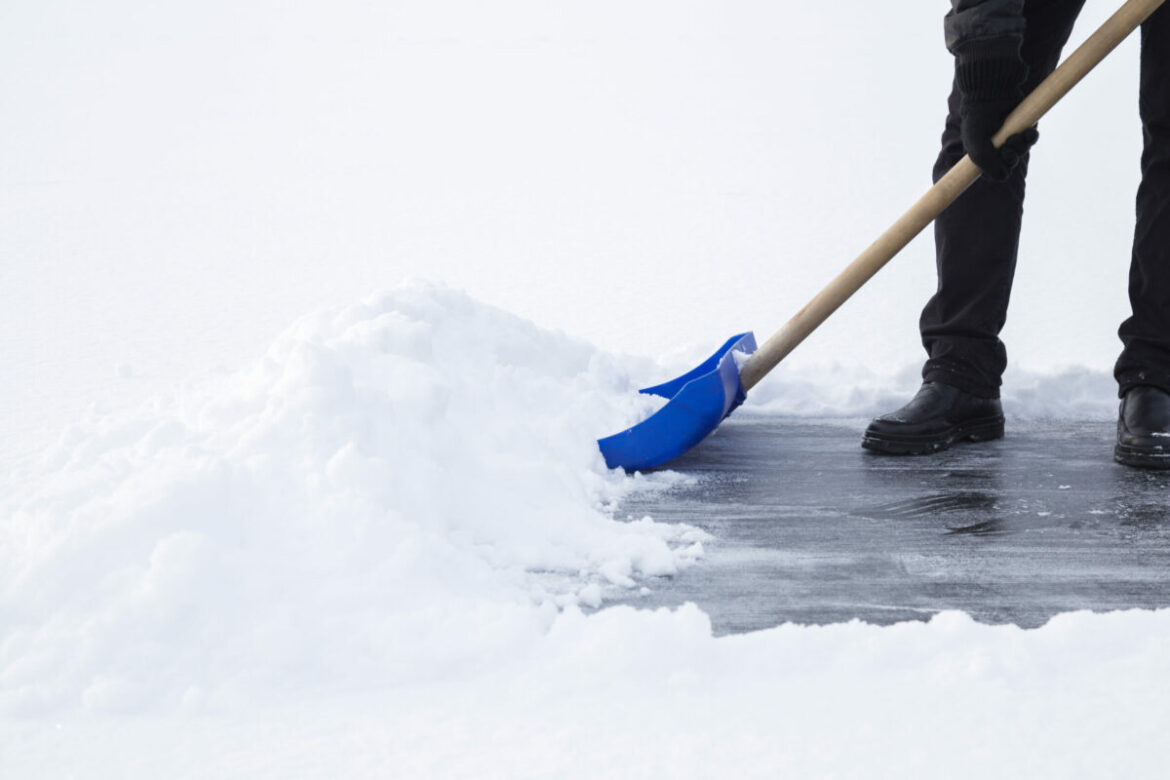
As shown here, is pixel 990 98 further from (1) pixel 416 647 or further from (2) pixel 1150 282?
(1) pixel 416 647

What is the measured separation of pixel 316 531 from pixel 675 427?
0.79 m

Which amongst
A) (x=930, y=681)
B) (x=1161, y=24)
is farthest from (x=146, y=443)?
(x=1161, y=24)

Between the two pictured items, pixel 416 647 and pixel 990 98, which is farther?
pixel 990 98

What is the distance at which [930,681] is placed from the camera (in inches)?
40.3

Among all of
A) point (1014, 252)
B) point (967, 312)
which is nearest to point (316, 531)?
point (967, 312)

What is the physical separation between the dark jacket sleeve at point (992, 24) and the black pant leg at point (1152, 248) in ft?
1.14

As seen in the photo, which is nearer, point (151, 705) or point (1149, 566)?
point (151, 705)

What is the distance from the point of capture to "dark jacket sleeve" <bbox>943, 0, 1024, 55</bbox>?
174 centimetres

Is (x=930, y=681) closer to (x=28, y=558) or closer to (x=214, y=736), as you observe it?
(x=214, y=736)

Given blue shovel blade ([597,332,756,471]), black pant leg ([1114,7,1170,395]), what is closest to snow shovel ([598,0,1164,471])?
blue shovel blade ([597,332,756,471])

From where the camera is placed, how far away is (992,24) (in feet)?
5.74

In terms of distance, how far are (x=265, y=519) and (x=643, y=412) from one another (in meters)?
0.90

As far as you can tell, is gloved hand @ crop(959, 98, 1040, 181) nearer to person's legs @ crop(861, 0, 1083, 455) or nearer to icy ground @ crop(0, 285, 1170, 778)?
person's legs @ crop(861, 0, 1083, 455)

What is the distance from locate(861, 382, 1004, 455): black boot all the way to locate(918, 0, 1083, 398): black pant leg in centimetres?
3
